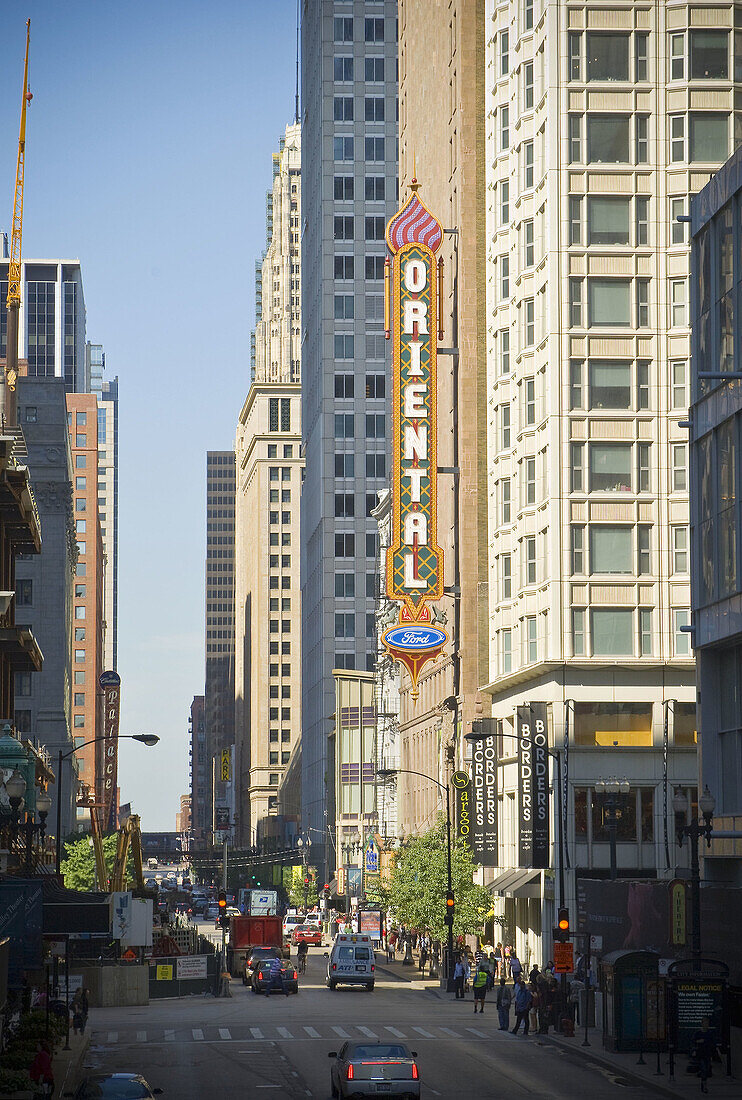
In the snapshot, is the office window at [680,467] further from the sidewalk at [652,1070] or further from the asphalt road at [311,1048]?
the sidewalk at [652,1070]

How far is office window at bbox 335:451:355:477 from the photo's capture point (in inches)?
7185

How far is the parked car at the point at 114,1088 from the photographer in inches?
1131

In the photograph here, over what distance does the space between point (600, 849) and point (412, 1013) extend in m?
17.8

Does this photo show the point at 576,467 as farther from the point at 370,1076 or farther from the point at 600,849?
the point at 370,1076

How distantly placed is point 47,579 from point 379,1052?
119695 millimetres

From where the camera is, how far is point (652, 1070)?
3956 cm

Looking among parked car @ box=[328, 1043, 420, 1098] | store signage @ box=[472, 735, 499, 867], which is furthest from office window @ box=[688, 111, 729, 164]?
parked car @ box=[328, 1043, 420, 1098]

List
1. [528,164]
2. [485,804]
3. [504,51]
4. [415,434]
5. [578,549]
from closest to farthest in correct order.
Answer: [578,549] → [528,164] → [485,804] → [504,51] → [415,434]

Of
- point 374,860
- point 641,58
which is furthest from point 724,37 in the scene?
point 374,860

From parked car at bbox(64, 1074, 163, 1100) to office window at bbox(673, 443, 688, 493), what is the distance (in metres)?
50.1

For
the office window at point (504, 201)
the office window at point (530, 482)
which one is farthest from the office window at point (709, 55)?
the office window at point (530, 482)

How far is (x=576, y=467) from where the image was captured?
75.8 meters

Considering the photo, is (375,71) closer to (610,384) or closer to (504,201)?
(504,201)

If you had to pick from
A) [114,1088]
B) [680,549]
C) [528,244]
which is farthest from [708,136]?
[114,1088]
